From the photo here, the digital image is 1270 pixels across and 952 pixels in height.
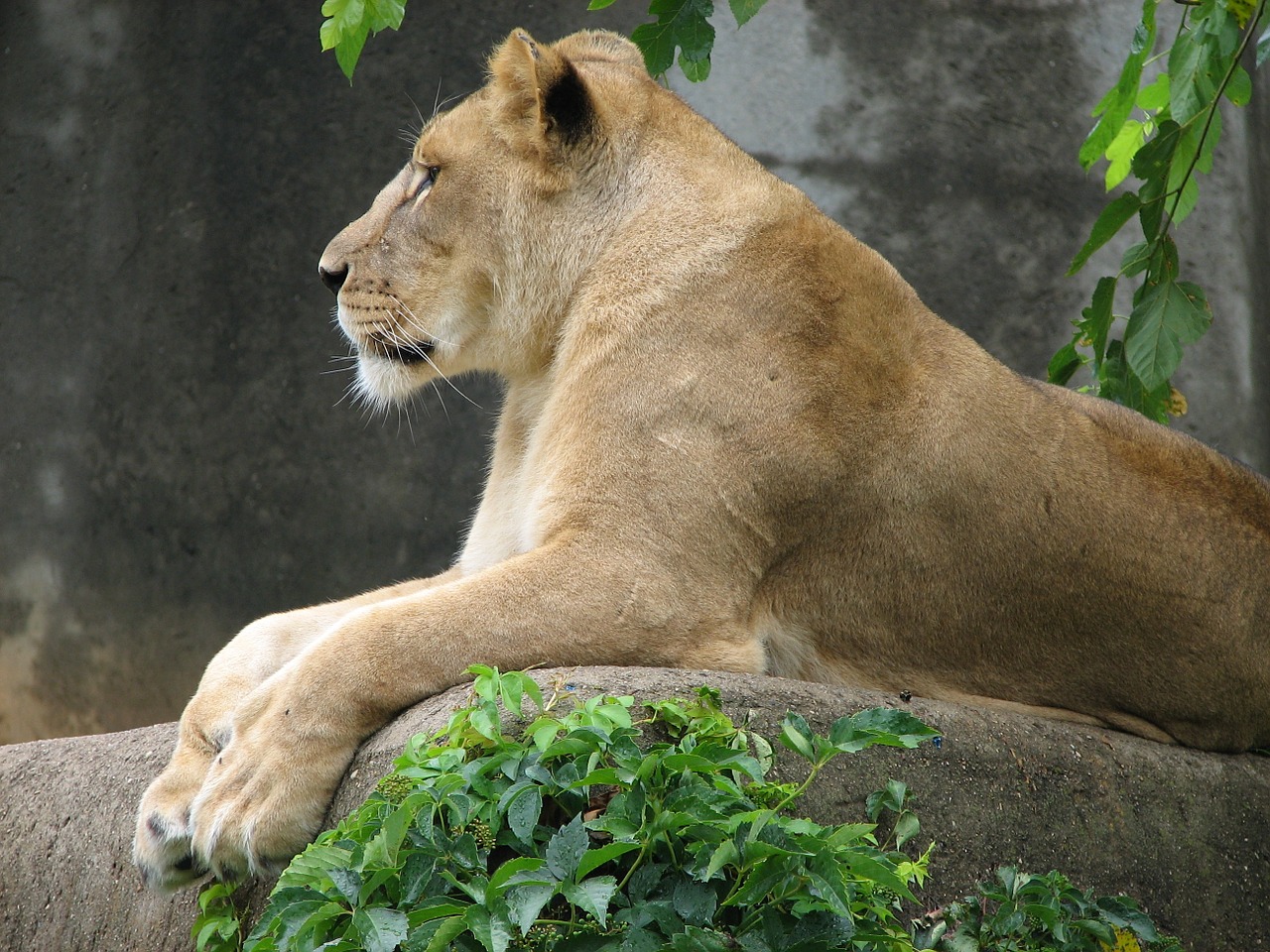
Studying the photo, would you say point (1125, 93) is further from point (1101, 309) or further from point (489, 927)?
point (489, 927)

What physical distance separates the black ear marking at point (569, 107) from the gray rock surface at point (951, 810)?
156 cm

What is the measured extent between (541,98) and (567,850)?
7.02 ft

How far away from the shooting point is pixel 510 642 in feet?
9.15

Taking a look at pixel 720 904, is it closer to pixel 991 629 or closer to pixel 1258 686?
pixel 991 629

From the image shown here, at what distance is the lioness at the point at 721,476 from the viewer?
116 inches

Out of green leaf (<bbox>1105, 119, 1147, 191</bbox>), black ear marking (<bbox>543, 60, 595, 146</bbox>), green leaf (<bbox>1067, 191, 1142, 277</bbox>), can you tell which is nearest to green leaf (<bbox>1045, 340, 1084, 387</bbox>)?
green leaf (<bbox>1105, 119, 1147, 191</bbox>)

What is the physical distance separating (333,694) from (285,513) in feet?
11.1

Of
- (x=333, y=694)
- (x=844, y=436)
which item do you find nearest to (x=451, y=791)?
(x=333, y=694)

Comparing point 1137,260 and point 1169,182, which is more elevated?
point 1169,182

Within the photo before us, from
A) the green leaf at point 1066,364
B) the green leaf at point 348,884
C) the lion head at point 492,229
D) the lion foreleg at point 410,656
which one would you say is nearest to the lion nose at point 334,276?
the lion head at point 492,229

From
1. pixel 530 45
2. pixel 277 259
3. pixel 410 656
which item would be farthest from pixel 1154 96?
pixel 277 259

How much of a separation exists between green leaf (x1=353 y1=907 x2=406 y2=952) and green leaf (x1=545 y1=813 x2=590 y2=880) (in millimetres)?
222

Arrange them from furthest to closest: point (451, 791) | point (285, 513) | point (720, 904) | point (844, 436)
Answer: point (285, 513) → point (844, 436) → point (451, 791) → point (720, 904)

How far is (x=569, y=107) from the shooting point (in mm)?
3484
